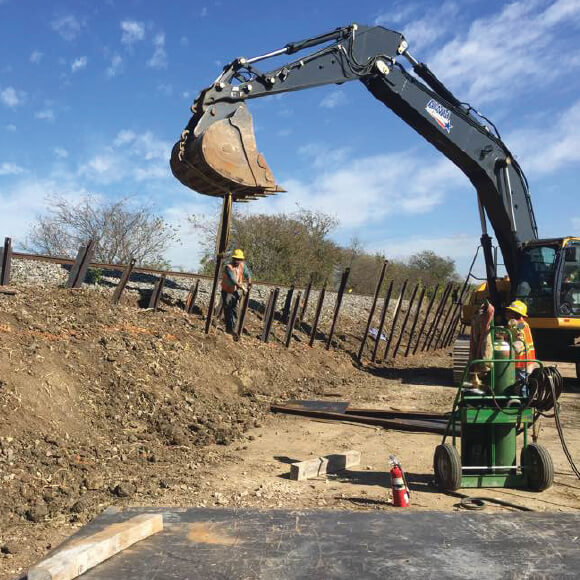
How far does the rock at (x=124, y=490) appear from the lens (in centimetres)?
550

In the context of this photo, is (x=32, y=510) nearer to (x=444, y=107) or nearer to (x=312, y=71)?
(x=312, y=71)

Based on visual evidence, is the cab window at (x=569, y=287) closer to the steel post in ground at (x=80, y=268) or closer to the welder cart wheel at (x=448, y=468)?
the welder cart wheel at (x=448, y=468)

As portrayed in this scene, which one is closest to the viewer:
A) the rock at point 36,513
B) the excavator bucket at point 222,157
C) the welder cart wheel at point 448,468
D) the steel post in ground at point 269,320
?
the rock at point 36,513

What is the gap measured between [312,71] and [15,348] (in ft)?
22.4

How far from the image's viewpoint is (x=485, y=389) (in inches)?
232

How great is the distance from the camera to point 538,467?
5.67 m

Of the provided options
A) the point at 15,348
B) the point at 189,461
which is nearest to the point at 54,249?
the point at 15,348

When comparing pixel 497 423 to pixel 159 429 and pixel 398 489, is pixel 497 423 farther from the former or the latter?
pixel 159 429

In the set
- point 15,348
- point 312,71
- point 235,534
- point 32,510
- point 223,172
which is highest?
point 312,71

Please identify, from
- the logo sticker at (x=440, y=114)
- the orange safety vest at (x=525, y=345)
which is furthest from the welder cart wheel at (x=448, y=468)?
the logo sticker at (x=440, y=114)

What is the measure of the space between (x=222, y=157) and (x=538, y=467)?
21.4 ft

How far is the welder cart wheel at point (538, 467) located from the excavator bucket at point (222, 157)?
20.3ft

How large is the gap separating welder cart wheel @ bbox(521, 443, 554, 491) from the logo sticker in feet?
25.2

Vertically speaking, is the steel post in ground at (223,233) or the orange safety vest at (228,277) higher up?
the steel post in ground at (223,233)
